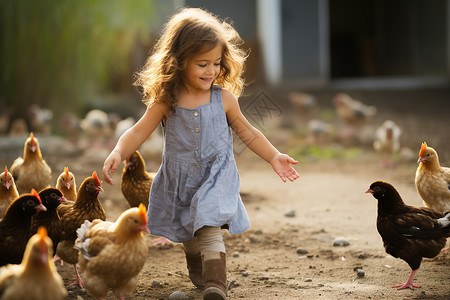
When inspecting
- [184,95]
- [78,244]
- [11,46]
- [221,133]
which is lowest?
[78,244]

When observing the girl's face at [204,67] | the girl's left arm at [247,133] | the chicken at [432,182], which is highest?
the girl's face at [204,67]

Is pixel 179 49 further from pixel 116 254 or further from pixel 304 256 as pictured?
pixel 304 256

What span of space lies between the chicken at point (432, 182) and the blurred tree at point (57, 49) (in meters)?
7.57

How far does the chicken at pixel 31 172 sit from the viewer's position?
475 centimetres

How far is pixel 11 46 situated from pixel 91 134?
2049 mm

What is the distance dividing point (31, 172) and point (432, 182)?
3303mm

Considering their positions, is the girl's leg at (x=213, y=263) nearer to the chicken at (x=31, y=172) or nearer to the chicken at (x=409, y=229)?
the chicken at (x=409, y=229)

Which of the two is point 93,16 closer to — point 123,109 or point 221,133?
point 123,109

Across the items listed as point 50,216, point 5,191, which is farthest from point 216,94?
point 5,191

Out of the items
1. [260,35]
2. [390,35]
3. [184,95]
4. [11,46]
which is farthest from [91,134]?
[390,35]

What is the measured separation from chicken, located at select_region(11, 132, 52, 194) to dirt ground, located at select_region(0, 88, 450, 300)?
2.82 feet

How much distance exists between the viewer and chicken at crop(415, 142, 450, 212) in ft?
14.0

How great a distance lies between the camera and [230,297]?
3547 millimetres

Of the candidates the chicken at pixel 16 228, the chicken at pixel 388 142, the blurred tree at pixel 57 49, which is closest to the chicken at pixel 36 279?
the chicken at pixel 16 228
